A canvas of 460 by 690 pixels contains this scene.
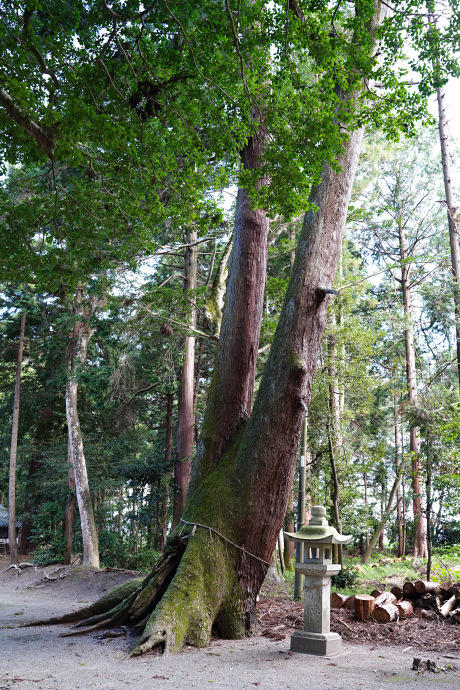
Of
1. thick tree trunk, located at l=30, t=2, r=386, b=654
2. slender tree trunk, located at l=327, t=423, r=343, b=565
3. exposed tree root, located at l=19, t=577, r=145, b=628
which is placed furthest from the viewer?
slender tree trunk, located at l=327, t=423, r=343, b=565

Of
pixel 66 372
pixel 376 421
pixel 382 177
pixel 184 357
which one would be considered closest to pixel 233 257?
pixel 184 357

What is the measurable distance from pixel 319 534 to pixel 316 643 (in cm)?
93

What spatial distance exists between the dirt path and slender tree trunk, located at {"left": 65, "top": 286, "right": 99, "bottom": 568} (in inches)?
289

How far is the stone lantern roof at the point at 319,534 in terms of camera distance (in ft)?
15.7

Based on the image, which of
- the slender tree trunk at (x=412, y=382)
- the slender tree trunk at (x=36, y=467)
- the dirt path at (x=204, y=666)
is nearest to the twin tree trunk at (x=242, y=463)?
the dirt path at (x=204, y=666)

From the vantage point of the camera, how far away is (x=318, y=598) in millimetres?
4703

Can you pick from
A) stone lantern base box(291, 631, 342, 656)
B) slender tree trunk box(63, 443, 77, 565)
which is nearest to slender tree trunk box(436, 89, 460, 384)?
stone lantern base box(291, 631, 342, 656)

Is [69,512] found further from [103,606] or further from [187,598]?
[187,598]

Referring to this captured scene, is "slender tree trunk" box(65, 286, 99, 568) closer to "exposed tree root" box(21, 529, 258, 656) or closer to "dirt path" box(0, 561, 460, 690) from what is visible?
"dirt path" box(0, 561, 460, 690)

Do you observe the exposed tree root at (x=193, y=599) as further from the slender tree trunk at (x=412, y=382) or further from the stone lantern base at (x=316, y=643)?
the slender tree trunk at (x=412, y=382)

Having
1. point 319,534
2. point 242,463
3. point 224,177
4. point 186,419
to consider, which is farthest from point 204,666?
point 186,419

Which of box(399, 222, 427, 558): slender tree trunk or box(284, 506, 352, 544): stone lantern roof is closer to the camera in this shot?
box(284, 506, 352, 544): stone lantern roof

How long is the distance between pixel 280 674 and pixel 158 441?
1526 cm

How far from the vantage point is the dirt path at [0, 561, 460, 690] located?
3.56 meters
